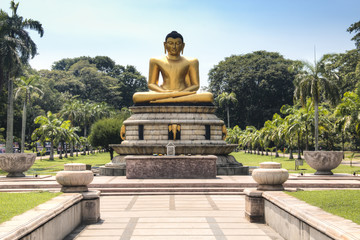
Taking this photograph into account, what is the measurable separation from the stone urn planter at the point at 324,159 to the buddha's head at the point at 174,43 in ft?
36.7

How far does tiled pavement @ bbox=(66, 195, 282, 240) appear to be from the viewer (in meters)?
8.57

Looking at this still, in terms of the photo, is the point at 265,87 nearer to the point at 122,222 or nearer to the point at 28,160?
the point at 28,160

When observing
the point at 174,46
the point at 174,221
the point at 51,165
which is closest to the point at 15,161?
the point at 174,46

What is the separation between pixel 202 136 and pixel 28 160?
30.5 feet

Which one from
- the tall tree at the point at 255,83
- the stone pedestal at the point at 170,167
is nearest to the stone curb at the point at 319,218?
the stone pedestal at the point at 170,167

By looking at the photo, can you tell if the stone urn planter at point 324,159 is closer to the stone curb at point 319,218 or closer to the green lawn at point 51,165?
the stone curb at point 319,218

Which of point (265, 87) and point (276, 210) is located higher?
point (265, 87)

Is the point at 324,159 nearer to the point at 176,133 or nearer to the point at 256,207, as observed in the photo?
the point at 176,133

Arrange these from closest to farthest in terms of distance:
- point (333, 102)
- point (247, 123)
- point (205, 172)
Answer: point (205, 172), point (333, 102), point (247, 123)

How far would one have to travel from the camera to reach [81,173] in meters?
10.4

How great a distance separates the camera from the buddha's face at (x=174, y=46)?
26.2 meters

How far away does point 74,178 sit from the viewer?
34.1 ft

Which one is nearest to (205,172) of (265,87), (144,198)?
(144,198)

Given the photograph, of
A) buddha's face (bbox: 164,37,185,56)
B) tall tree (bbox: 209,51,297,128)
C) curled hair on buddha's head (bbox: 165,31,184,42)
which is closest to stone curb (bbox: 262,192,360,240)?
buddha's face (bbox: 164,37,185,56)
